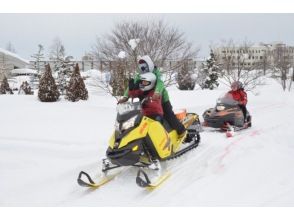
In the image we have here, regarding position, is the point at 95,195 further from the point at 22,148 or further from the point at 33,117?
the point at 33,117

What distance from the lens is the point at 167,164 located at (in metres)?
5.55

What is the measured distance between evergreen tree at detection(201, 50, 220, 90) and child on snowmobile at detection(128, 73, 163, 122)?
91.8 ft

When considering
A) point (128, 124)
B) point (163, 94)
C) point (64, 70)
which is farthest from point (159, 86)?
point (64, 70)

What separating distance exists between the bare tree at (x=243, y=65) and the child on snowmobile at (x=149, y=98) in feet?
65.4

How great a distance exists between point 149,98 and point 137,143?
94 centimetres

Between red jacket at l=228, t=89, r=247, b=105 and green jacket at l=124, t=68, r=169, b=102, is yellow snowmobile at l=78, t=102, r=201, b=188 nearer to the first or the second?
green jacket at l=124, t=68, r=169, b=102

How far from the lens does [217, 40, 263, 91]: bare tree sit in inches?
970

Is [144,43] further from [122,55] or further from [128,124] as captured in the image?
[128,124]

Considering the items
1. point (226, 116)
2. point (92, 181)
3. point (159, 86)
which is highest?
point (159, 86)

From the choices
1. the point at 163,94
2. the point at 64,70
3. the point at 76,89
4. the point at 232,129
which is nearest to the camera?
the point at 163,94

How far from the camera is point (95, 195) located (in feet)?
15.4

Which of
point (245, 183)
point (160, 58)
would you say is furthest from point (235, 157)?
point (160, 58)

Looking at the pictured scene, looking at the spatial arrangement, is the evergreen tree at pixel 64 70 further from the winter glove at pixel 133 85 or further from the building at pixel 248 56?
the winter glove at pixel 133 85

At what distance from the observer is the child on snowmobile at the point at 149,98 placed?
5387 mm
